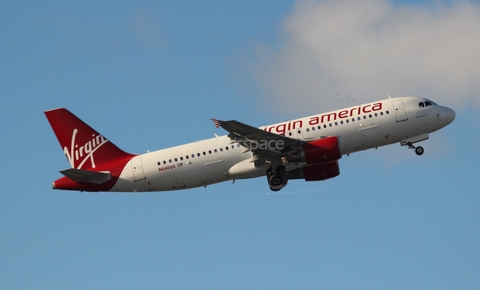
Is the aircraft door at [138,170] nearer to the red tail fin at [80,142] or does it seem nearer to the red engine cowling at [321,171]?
the red tail fin at [80,142]

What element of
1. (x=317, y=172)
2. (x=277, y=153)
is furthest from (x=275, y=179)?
(x=317, y=172)

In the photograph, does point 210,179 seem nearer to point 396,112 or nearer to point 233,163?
point 233,163

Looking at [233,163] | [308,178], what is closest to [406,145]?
[308,178]

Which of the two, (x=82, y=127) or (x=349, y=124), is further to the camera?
(x=82, y=127)

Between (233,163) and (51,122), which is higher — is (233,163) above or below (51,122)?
below

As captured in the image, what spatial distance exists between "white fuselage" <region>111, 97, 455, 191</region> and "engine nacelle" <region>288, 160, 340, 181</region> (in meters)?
1.32

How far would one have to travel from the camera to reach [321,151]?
63906mm

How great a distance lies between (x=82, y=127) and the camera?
228 feet

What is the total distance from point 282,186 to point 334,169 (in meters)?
4.71

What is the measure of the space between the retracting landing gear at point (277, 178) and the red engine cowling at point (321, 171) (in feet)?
8.07

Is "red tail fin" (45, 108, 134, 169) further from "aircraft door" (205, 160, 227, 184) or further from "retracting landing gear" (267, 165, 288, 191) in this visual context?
"retracting landing gear" (267, 165, 288, 191)

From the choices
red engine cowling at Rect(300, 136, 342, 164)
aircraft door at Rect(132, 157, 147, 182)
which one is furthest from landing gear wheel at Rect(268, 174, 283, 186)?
aircraft door at Rect(132, 157, 147, 182)

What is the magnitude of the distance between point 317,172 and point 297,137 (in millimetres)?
3943

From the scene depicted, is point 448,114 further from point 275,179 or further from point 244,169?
point 244,169
